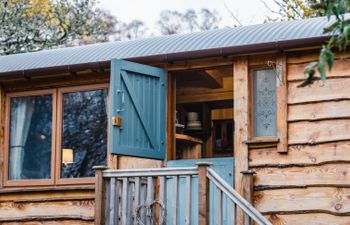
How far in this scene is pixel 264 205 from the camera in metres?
9.55

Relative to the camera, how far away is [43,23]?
23.8m

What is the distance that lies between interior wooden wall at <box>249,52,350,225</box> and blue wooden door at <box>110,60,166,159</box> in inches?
51.9

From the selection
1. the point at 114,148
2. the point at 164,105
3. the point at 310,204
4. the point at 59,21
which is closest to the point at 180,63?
the point at 164,105

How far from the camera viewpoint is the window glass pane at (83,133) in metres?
10.8

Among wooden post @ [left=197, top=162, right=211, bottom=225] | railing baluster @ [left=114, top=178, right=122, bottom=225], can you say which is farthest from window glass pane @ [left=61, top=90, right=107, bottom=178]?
wooden post @ [left=197, top=162, right=211, bottom=225]

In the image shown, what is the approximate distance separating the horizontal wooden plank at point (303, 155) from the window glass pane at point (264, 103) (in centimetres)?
27

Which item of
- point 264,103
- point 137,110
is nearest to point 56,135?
point 137,110

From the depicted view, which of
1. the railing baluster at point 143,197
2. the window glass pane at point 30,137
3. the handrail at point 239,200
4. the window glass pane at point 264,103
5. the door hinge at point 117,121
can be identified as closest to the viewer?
the handrail at point 239,200

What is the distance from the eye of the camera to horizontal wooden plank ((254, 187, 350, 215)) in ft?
30.0

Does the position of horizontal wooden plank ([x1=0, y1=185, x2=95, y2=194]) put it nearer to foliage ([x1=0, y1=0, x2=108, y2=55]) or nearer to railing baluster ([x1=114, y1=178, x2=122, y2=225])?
railing baluster ([x1=114, y1=178, x2=122, y2=225])

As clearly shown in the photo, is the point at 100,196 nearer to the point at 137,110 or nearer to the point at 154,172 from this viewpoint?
the point at 154,172

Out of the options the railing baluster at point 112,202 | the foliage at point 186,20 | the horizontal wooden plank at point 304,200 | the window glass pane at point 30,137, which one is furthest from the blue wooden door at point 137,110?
the foliage at point 186,20

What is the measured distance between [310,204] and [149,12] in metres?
35.5

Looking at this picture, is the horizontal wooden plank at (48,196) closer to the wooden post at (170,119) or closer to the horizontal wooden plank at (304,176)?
the wooden post at (170,119)
